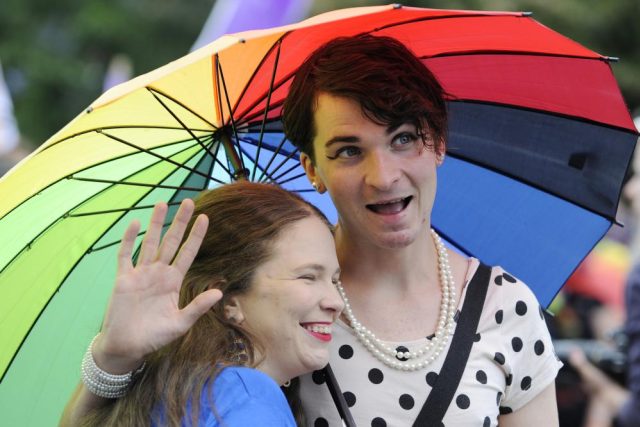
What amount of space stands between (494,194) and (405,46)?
2.72ft

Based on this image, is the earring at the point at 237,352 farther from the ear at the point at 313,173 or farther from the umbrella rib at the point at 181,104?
the umbrella rib at the point at 181,104

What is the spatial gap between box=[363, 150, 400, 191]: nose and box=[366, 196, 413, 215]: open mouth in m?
0.07

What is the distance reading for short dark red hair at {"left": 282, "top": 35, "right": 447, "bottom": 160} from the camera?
286cm

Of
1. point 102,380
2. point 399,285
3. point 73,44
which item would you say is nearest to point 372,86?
point 399,285

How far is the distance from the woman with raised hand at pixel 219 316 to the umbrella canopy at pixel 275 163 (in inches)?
14.1

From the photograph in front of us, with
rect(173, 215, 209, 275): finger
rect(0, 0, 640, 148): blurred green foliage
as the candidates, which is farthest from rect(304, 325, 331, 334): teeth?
rect(0, 0, 640, 148): blurred green foliage

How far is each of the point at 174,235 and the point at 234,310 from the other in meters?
0.31

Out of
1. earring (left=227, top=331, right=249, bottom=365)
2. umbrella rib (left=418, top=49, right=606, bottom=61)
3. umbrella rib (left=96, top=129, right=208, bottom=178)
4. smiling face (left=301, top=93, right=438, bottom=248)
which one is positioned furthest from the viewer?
umbrella rib (left=418, top=49, right=606, bottom=61)

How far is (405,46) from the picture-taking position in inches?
119

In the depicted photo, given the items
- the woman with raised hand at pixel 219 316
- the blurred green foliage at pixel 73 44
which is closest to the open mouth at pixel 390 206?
the woman with raised hand at pixel 219 316

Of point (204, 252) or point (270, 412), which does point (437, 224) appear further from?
point (270, 412)

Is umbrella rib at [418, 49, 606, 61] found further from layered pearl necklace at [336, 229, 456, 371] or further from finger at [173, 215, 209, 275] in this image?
finger at [173, 215, 209, 275]

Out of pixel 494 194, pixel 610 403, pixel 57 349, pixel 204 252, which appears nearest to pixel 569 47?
pixel 494 194

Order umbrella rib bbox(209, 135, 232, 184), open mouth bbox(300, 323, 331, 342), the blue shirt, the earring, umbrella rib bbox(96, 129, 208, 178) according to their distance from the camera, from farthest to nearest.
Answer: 1. umbrella rib bbox(209, 135, 232, 184)
2. umbrella rib bbox(96, 129, 208, 178)
3. open mouth bbox(300, 323, 331, 342)
4. the earring
5. the blue shirt
